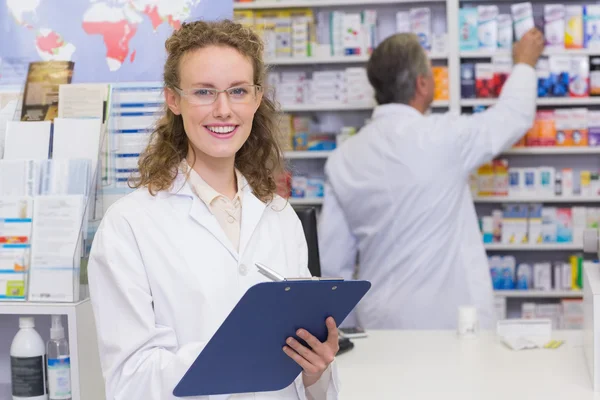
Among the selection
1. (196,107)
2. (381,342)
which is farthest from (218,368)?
(381,342)

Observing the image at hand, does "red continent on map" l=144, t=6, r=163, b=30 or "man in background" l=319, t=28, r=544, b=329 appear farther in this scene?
"man in background" l=319, t=28, r=544, b=329

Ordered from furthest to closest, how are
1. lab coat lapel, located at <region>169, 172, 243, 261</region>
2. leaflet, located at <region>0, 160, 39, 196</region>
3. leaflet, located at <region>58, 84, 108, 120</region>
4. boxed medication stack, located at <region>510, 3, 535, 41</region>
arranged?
boxed medication stack, located at <region>510, 3, 535, 41</region> < leaflet, located at <region>58, 84, 108, 120</region> < leaflet, located at <region>0, 160, 39, 196</region> < lab coat lapel, located at <region>169, 172, 243, 261</region>

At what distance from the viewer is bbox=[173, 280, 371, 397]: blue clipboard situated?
1.53 meters

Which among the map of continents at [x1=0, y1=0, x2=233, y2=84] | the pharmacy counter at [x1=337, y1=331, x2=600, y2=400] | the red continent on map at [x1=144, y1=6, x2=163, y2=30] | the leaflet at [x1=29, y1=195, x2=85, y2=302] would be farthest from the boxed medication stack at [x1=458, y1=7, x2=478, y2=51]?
the leaflet at [x1=29, y1=195, x2=85, y2=302]

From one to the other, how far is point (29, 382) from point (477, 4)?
3732 millimetres

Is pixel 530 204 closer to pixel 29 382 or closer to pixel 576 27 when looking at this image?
pixel 576 27

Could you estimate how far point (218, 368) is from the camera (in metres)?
1.62

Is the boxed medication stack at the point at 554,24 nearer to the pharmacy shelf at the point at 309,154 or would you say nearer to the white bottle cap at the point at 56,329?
the pharmacy shelf at the point at 309,154

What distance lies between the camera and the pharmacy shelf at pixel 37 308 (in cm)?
224

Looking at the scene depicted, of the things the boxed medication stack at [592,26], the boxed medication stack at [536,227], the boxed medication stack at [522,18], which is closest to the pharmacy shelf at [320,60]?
the boxed medication stack at [522,18]

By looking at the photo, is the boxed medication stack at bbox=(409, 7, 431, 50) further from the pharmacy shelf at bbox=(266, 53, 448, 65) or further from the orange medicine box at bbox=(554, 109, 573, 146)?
the orange medicine box at bbox=(554, 109, 573, 146)

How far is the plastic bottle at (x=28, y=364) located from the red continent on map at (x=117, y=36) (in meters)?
0.84

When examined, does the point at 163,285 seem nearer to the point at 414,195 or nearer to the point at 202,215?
the point at 202,215

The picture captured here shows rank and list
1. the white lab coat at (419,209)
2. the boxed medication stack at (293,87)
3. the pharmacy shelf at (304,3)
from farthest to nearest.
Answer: the boxed medication stack at (293,87) → the pharmacy shelf at (304,3) → the white lab coat at (419,209)
